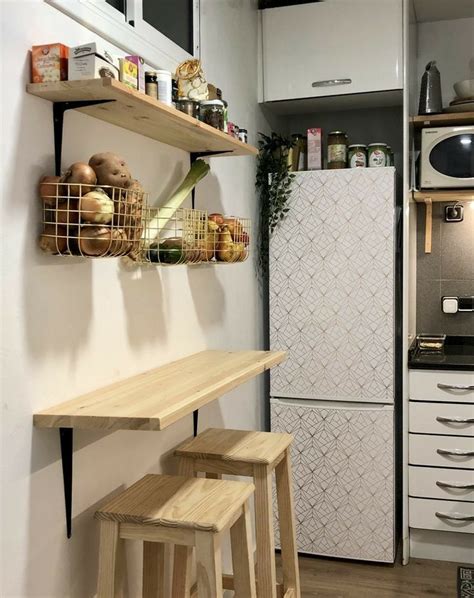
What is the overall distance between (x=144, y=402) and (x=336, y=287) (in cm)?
162

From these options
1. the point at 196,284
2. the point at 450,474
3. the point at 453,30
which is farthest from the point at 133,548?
the point at 453,30

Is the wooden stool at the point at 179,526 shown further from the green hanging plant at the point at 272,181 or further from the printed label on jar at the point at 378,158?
the printed label on jar at the point at 378,158

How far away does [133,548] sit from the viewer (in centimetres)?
203

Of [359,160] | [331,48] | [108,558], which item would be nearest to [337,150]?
[359,160]

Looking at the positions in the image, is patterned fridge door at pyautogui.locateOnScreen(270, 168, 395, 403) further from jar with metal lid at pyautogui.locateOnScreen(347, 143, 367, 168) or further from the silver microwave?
the silver microwave

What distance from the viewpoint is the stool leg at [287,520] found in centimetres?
241

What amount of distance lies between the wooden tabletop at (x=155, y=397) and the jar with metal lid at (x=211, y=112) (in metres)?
0.73

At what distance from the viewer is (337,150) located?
10.4 ft

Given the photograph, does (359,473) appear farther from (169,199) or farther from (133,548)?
(169,199)

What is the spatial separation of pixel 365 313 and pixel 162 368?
119 centimetres

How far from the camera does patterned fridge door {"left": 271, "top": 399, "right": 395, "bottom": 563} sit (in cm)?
309

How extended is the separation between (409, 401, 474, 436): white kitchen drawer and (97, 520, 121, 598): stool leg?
176 cm

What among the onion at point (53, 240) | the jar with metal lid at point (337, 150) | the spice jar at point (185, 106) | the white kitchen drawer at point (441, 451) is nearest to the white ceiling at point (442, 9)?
the jar with metal lid at point (337, 150)

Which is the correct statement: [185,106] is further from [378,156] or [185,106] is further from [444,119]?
[444,119]
